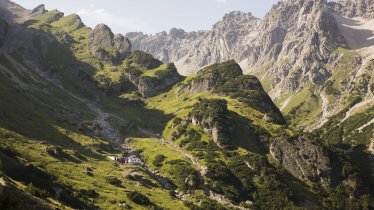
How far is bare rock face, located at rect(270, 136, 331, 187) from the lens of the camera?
16000 centimetres

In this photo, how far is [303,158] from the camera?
16538cm

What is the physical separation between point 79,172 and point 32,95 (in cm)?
9538

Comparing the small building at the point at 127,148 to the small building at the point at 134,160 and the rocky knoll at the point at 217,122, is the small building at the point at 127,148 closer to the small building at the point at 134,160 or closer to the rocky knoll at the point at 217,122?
the small building at the point at 134,160

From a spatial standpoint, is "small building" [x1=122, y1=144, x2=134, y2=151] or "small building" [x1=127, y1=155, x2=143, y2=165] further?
"small building" [x1=122, y1=144, x2=134, y2=151]

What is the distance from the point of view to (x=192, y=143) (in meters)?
181

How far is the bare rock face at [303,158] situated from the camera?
160m

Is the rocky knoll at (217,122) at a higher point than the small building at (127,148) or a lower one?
higher

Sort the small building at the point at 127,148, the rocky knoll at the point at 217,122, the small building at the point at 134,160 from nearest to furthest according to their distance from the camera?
the small building at the point at 134,160 < the small building at the point at 127,148 < the rocky knoll at the point at 217,122

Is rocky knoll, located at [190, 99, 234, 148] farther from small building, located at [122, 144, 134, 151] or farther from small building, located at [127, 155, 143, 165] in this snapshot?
small building, located at [127, 155, 143, 165]

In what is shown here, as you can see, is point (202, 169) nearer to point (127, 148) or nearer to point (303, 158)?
point (127, 148)

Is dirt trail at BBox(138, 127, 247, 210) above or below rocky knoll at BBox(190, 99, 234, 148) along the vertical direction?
below

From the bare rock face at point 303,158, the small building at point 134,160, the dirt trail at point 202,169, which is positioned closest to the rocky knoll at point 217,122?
the dirt trail at point 202,169

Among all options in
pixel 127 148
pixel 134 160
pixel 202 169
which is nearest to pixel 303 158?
pixel 202 169

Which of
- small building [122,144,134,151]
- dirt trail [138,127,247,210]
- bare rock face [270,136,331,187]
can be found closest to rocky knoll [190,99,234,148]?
dirt trail [138,127,247,210]
